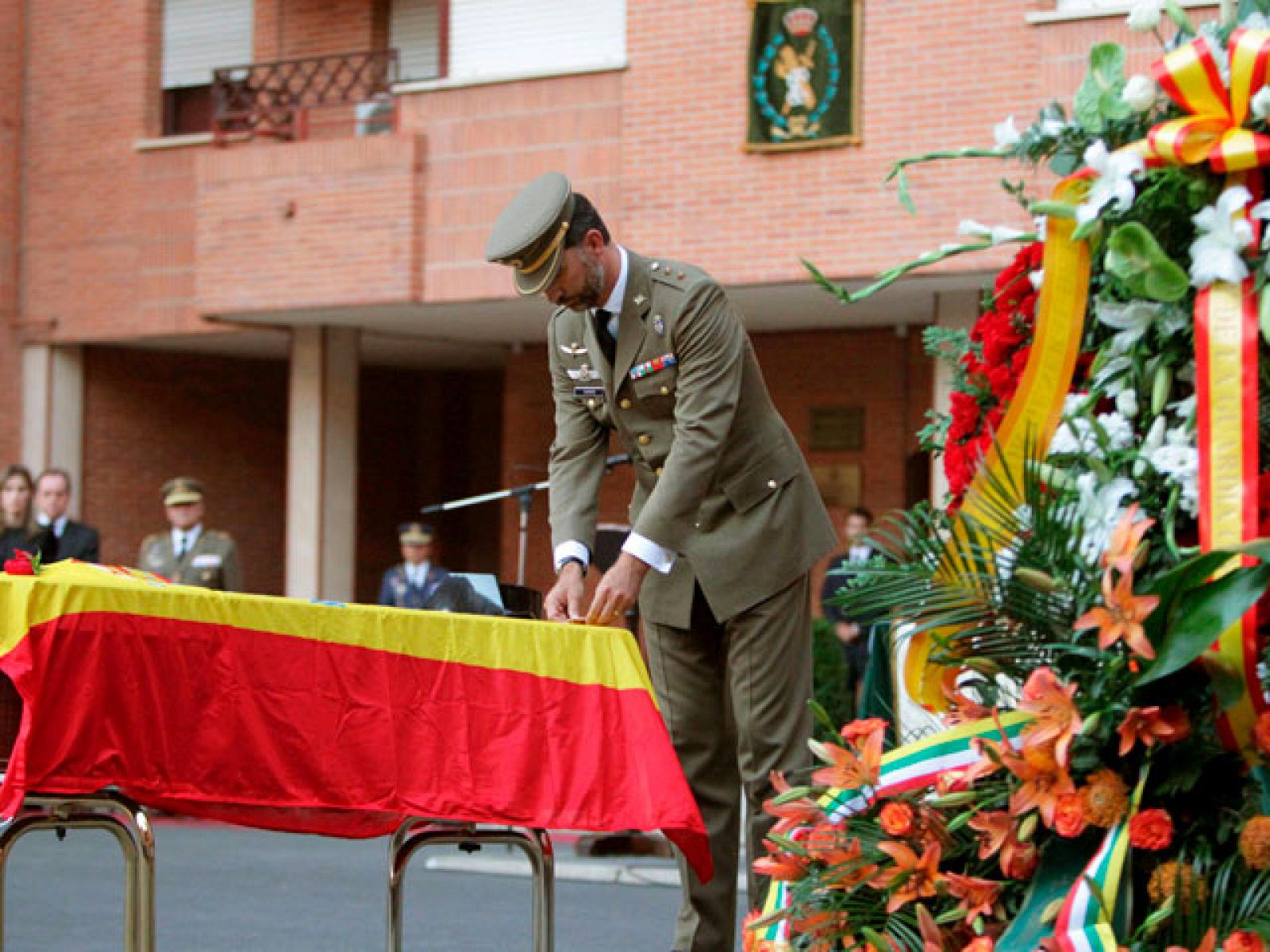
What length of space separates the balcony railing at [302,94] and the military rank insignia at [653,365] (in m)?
14.7

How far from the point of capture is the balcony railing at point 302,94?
1995 cm

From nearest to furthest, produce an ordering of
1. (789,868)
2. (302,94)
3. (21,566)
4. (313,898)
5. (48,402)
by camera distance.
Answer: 1. (789,868)
2. (21,566)
3. (313,898)
4. (302,94)
5. (48,402)

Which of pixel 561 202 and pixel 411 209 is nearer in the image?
pixel 561 202

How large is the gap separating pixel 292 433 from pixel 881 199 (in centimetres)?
771

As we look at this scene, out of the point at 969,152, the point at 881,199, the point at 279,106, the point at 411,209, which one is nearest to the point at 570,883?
the point at 969,152

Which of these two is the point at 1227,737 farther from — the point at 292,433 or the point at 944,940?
the point at 292,433

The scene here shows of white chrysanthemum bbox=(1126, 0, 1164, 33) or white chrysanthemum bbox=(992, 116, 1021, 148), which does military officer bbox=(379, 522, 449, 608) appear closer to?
white chrysanthemum bbox=(992, 116, 1021, 148)

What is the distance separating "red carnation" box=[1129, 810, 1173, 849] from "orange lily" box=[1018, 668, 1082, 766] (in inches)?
6.0

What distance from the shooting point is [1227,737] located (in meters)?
3.65

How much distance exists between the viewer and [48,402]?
22375 millimetres

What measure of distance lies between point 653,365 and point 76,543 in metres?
8.62

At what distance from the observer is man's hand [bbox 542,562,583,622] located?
206 inches

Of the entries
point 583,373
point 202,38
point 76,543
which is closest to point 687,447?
point 583,373

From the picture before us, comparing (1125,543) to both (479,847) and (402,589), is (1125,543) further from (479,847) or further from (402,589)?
(402,589)
